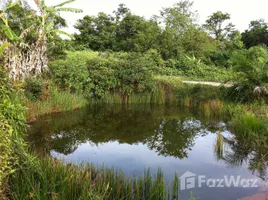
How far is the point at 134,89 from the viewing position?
42.5 feet

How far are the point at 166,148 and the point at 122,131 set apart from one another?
196 cm

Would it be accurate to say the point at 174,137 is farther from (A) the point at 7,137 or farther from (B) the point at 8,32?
(B) the point at 8,32

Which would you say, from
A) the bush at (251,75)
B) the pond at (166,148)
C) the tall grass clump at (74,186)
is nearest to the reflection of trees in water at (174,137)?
the pond at (166,148)

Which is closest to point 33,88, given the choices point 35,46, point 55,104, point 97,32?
point 55,104

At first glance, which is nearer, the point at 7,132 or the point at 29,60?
the point at 7,132

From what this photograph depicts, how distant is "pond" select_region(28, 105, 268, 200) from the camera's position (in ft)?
15.1

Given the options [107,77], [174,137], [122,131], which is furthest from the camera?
[107,77]

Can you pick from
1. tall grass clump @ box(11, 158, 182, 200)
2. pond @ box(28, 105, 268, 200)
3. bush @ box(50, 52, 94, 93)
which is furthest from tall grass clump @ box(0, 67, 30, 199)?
bush @ box(50, 52, 94, 93)

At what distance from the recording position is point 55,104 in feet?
32.7

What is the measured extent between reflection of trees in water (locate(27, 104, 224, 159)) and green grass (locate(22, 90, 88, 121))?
22.4 inches

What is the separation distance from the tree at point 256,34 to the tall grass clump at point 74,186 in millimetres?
23194

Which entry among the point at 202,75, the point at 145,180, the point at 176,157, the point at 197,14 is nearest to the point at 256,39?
the point at 197,14

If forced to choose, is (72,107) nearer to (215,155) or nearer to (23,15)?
(23,15)

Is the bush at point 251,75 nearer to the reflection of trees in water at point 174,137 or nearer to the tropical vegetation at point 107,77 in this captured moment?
the tropical vegetation at point 107,77
